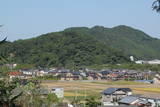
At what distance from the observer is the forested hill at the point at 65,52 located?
8231 centimetres

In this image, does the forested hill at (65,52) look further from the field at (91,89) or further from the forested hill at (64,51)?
the field at (91,89)

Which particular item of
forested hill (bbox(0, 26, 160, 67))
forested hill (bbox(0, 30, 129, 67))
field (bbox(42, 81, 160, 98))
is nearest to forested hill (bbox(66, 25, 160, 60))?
forested hill (bbox(0, 26, 160, 67))

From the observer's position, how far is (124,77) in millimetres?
55500

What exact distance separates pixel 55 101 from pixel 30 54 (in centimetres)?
7079

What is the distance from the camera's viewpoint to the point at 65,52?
8356 cm

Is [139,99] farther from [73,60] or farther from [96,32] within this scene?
[96,32]

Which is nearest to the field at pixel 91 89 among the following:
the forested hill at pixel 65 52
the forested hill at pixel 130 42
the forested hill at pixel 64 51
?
the forested hill at pixel 64 51

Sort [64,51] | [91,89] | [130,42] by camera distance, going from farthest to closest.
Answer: [130,42]
[64,51]
[91,89]

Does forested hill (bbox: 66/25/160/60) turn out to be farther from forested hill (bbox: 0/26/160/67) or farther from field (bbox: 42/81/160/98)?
field (bbox: 42/81/160/98)

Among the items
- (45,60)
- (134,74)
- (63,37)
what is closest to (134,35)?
(63,37)

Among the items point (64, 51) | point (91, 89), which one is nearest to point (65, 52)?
point (64, 51)

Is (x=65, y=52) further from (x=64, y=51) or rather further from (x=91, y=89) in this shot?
(x=91, y=89)

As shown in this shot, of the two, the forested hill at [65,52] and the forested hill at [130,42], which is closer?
the forested hill at [65,52]

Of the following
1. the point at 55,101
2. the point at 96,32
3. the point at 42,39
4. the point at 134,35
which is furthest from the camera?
the point at 134,35
